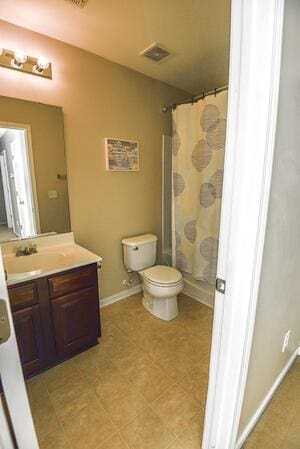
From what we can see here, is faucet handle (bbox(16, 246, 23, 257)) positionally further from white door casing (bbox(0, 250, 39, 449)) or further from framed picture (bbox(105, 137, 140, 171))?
white door casing (bbox(0, 250, 39, 449))

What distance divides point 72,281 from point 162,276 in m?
0.89

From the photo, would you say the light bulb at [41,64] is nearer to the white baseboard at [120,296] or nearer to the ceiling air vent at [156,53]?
the ceiling air vent at [156,53]

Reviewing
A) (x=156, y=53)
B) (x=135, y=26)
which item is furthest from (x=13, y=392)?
(x=156, y=53)

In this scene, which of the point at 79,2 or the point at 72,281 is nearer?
the point at 79,2

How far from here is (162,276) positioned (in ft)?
7.04

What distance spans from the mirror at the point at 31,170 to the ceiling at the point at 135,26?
53 cm

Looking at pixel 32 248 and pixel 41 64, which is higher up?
pixel 41 64

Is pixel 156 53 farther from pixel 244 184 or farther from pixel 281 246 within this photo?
pixel 281 246

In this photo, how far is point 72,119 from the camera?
1.91 meters

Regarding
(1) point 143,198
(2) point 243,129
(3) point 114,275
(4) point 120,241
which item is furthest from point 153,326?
(2) point 243,129

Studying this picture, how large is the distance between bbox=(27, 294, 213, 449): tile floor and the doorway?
3.62ft

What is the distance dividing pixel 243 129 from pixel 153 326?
1864 millimetres

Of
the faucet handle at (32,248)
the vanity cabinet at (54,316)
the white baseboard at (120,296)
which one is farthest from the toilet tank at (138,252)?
the faucet handle at (32,248)

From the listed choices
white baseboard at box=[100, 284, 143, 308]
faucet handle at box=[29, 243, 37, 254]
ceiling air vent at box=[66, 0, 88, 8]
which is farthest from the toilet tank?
ceiling air vent at box=[66, 0, 88, 8]
